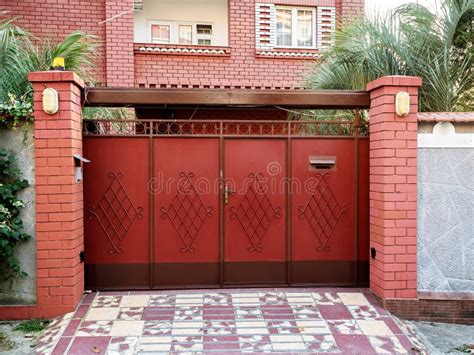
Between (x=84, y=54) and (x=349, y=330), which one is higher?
(x=84, y=54)

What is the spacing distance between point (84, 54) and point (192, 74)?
3.71m

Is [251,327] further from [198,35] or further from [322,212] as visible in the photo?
[198,35]

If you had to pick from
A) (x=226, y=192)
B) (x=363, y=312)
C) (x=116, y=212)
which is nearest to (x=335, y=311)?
(x=363, y=312)

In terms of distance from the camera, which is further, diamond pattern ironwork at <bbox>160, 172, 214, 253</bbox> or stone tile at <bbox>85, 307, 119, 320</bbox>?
diamond pattern ironwork at <bbox>160, 172, 214, 253</bbox>

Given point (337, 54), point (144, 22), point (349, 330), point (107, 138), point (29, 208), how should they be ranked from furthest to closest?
point (144, 22) → point (337, 54) → point (107, 138) → point (29, 208) → point (349, 330)

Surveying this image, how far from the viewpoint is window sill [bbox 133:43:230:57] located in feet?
30.2

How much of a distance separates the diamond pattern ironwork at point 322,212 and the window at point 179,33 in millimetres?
6160

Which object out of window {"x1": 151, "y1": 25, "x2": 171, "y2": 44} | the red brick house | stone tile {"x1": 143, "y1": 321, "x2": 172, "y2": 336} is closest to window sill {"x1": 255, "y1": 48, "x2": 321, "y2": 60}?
window {"x1": 151, "y1": 25, "x2": 171, "y2": 44}

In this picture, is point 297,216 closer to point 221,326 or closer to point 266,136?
point 266,136

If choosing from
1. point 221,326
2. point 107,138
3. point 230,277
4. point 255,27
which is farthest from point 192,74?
point 221,326

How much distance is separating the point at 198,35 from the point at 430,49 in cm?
612

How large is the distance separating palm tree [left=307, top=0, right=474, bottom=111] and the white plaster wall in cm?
510

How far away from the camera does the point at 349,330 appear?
427 centimetres

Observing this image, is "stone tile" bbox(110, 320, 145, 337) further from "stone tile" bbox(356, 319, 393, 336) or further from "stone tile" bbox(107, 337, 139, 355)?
"stone tile" bbox(356, 319, 393, 336)
